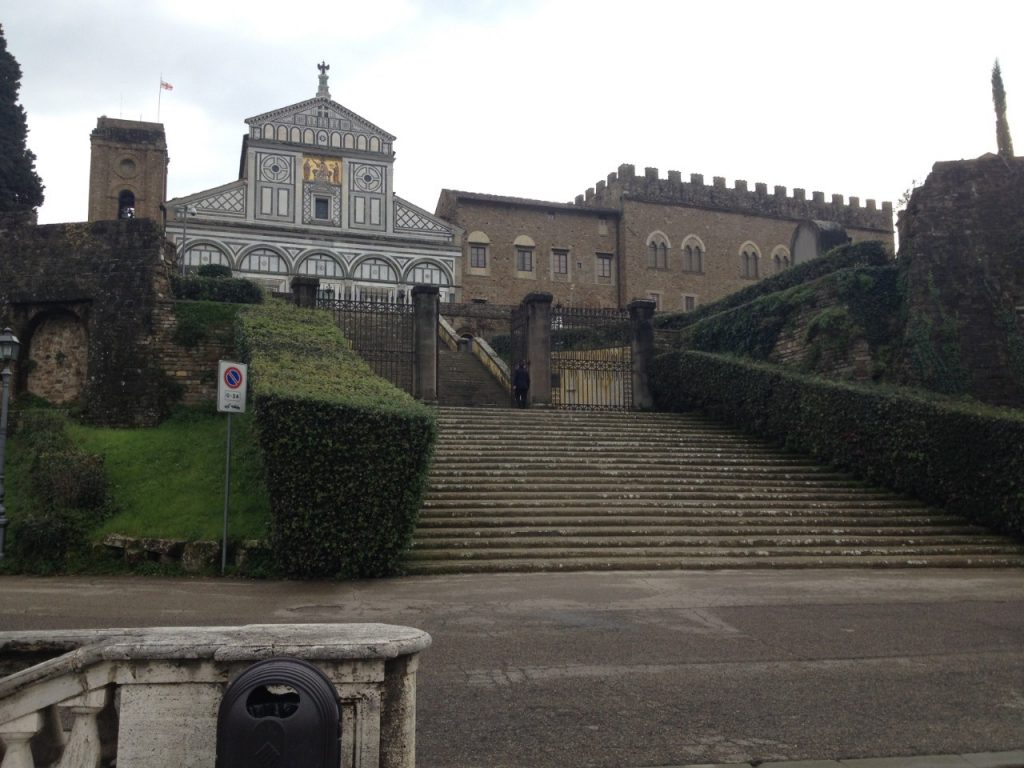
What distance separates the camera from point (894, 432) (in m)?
16.0

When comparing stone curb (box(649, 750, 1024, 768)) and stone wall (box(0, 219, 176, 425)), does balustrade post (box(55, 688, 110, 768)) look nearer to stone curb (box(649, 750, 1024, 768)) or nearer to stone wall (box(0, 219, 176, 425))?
stone curb (box(649, 750, 1024, 768))

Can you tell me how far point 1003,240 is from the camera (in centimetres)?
2012

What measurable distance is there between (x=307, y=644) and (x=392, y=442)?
816cm

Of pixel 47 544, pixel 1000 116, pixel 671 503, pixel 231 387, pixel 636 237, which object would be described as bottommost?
pixel 47 544

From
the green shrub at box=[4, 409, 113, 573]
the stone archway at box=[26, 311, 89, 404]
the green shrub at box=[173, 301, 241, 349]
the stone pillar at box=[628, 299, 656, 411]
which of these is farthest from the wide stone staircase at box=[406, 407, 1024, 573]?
the stone archway at box=[26, 311, 89, 404]

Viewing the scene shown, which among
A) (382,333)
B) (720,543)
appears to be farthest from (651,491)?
(382,333)

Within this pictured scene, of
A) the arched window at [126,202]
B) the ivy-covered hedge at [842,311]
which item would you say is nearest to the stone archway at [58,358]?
the ivy-covered hedge at [842,311]

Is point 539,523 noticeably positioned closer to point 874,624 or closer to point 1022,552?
point 874,624

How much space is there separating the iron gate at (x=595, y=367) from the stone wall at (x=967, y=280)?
24.7ft

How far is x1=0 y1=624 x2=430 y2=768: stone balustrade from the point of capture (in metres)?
3.18

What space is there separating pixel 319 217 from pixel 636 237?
1925 cm

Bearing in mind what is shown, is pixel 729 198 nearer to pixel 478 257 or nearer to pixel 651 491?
pixel 478 257

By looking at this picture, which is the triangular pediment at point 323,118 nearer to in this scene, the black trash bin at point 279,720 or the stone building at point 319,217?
the stone building at point 319,217

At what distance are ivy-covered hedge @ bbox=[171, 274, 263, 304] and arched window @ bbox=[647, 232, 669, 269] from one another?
1414 inches
